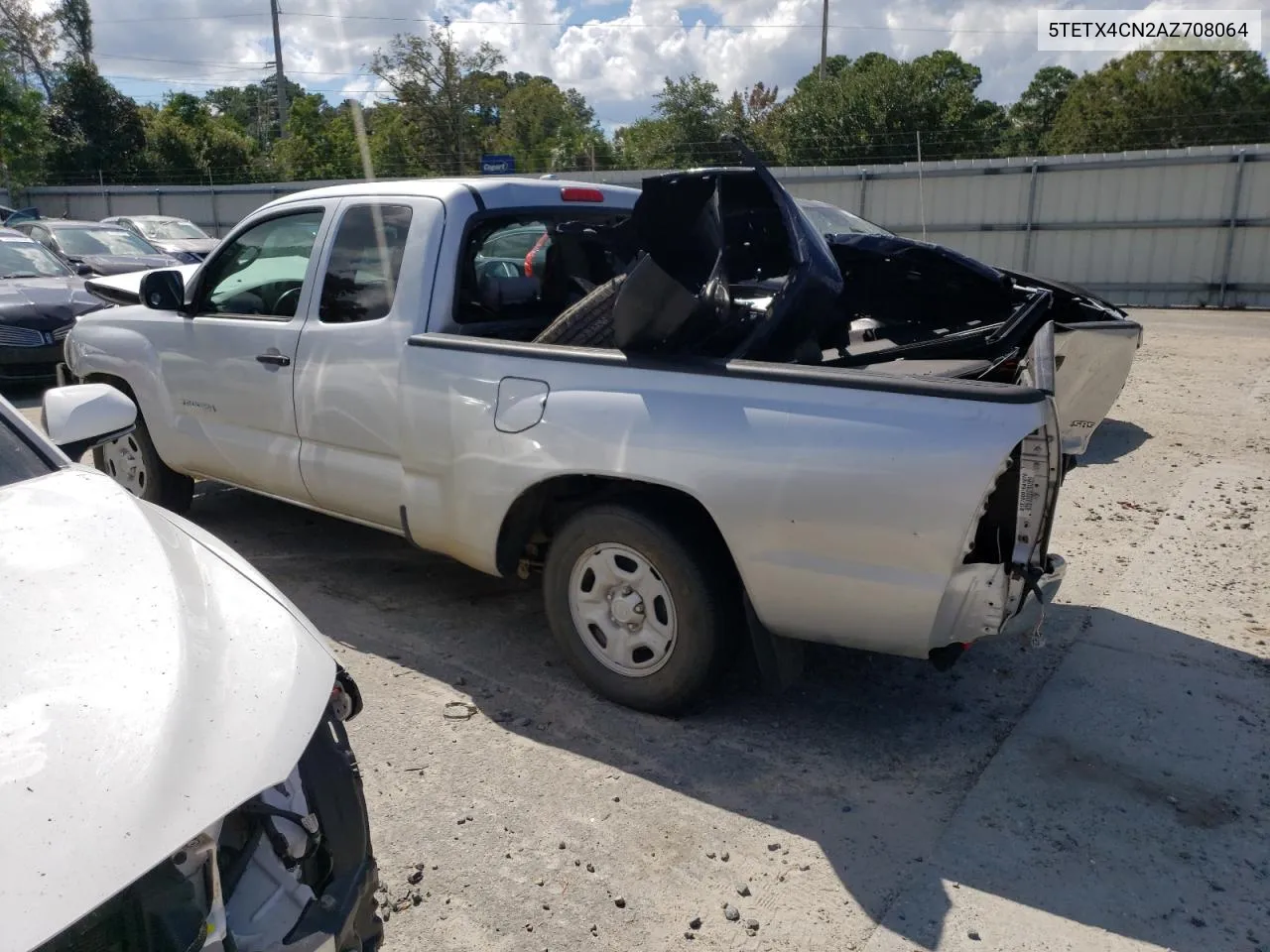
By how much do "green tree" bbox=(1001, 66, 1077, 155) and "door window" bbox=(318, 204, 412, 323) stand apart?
4219 centimetres

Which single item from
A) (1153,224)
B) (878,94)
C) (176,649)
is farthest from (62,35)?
(176,649)

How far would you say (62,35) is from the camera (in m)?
52.6

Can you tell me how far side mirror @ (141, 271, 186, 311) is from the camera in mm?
5246

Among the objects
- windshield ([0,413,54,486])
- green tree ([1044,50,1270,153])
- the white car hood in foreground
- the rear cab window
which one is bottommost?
the white car hood in foreground

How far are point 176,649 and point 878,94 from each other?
114 ft

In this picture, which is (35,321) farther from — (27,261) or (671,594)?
(671,594)

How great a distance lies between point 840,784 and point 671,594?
85cm

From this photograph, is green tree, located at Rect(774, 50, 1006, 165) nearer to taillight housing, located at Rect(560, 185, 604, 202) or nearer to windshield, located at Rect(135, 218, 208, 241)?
windshield, located at Rect(135, 218, 208, 241)

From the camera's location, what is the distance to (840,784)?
11.2 ft

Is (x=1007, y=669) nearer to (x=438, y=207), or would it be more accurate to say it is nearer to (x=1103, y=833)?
(x=1103, y=833)

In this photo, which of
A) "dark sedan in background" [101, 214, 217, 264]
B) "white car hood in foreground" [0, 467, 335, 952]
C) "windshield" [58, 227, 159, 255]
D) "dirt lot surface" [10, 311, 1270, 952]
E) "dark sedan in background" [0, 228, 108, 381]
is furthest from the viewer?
"dark sedan in background" [101, 214, 217, 264]

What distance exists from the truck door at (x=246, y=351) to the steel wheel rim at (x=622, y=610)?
1734mm

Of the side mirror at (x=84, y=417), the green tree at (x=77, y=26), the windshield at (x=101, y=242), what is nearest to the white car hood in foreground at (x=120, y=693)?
the side mirror at (x=84, y=417)

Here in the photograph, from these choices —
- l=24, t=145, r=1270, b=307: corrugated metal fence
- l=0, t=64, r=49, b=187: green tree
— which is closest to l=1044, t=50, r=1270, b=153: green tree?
l=24, t=145, r=1270, b=307: corrugated metal fence
